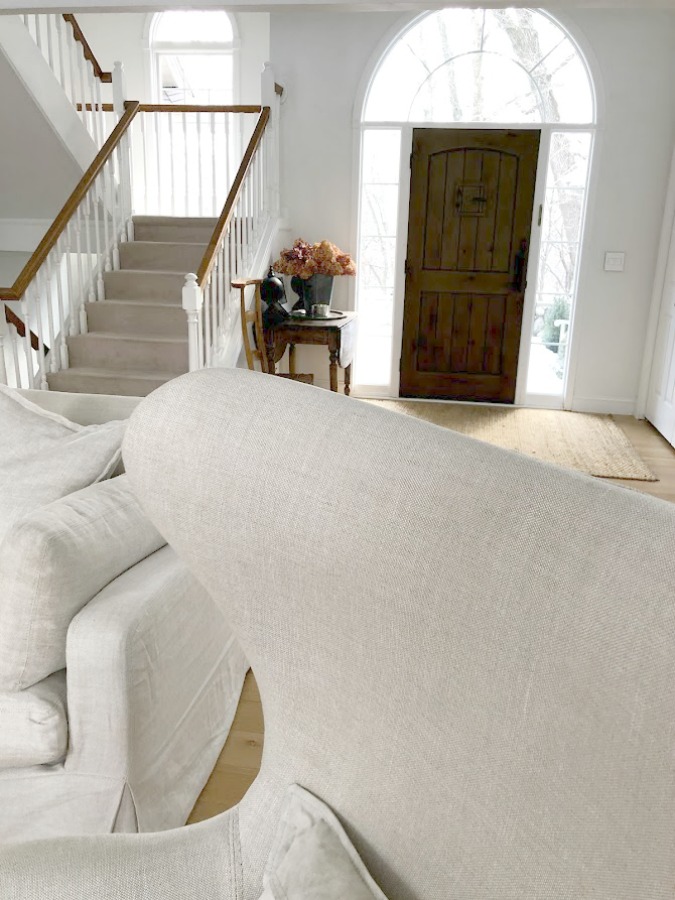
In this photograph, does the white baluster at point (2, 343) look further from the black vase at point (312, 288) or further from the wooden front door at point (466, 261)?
the wooden front door at point (466, 261)

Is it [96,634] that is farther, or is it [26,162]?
[26,162]

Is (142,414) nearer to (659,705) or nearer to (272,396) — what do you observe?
(272,396)

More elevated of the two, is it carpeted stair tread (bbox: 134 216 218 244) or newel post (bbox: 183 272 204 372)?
carpeted stair tread (bbox: 134 216 218 244)

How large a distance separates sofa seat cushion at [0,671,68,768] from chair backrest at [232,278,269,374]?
11.3ft

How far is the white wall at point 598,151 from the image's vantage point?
513cm

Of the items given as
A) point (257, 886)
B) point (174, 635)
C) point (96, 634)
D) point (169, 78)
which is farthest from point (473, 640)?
point (169, 78)

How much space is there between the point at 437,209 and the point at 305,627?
17.7 ft

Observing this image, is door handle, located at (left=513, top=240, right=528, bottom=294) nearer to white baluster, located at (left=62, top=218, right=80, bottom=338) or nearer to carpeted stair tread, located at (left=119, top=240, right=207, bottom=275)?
carpeted stair tread, located at (left=119, top=240, right=207, bottom=275)

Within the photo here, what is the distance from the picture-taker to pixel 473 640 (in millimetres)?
496

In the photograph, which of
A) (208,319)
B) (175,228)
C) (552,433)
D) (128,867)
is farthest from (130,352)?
(128,867)

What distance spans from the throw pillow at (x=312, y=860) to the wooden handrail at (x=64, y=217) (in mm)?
3637

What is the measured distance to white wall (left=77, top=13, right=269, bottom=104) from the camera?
599 cm

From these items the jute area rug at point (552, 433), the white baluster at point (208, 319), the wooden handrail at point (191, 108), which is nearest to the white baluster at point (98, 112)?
the wooden handrail at point (191, 108)

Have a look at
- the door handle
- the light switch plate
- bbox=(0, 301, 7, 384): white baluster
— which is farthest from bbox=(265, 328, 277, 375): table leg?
the light switch plate
